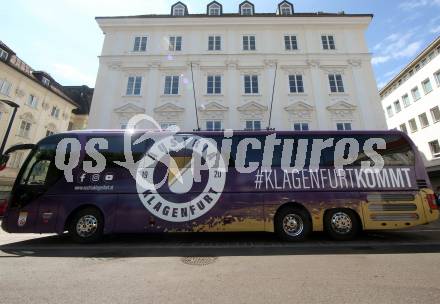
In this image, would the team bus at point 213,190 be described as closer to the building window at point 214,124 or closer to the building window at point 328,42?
the building window at point 214,124

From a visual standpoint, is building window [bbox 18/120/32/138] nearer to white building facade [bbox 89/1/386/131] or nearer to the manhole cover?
white building facade [bbox 89/1/386/131]

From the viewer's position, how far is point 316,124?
59.5 ft

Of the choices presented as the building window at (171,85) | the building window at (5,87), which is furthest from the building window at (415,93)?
the building window at (5,87)

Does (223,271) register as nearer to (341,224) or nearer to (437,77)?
(341,224)

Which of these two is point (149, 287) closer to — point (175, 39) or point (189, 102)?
point (189, 102)

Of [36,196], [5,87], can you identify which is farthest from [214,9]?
[36,196]

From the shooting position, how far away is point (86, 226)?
23.5ft

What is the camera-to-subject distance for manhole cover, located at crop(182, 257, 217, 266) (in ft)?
17.0

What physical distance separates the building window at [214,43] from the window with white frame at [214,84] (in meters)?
3.14

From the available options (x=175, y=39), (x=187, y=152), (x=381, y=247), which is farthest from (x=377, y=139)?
(x=175, y=39)

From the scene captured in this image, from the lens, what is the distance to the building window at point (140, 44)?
21.3m

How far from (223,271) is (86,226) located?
4.95m

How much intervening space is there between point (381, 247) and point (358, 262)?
200 cm

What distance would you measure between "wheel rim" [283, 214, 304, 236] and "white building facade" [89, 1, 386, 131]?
11.6m
